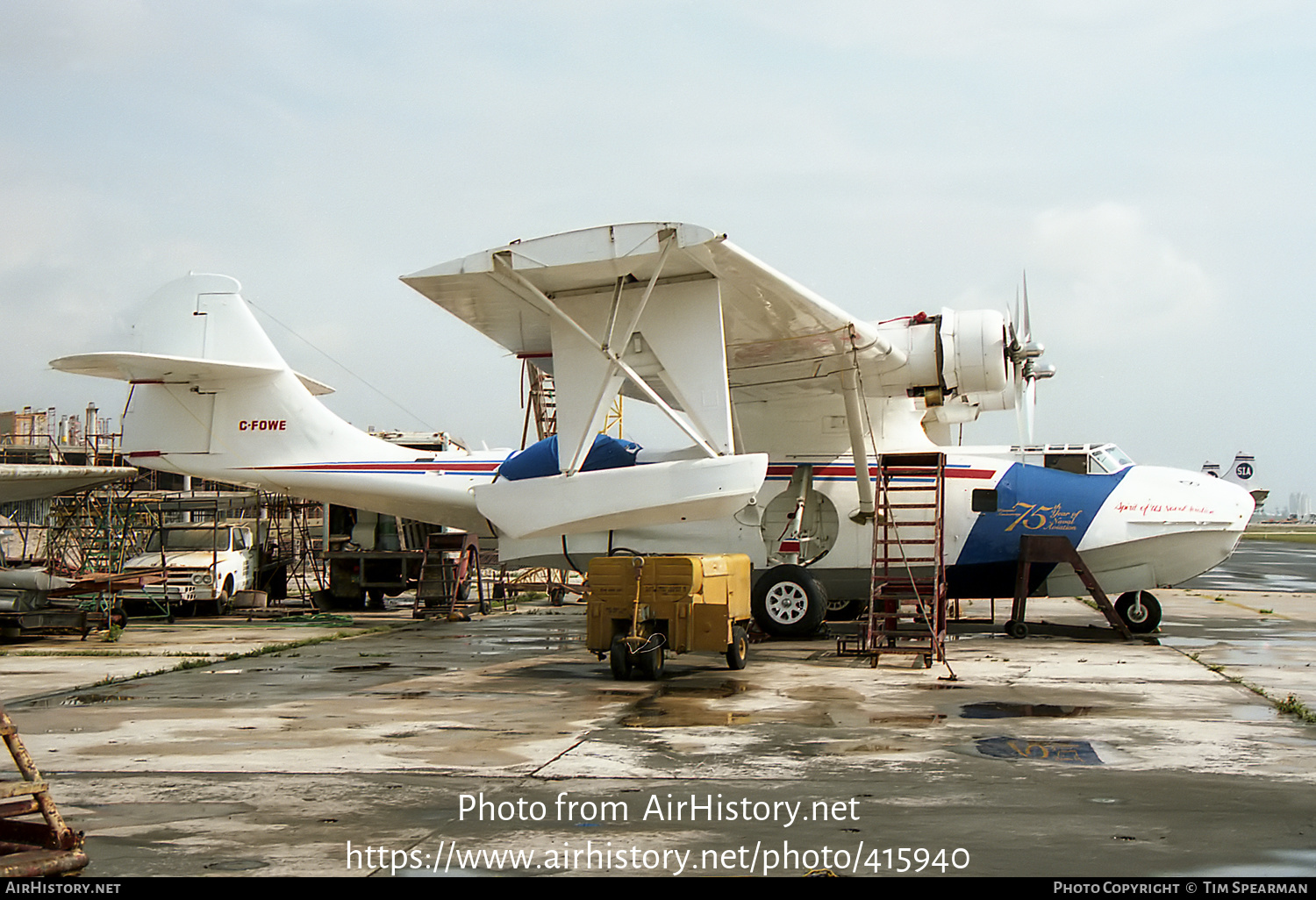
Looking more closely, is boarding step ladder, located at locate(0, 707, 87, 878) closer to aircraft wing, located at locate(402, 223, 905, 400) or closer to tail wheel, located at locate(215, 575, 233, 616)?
aircraft wing, located at locate(402, 223, 905, 400)

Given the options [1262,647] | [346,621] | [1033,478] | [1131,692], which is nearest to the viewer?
[1131,692]

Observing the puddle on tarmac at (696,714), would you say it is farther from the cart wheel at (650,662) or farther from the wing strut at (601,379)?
the wing strut at (601,379)

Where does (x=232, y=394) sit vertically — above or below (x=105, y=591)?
above

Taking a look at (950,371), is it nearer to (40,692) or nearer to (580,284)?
(580,284)

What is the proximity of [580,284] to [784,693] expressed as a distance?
5629mm

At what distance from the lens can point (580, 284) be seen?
539 inches

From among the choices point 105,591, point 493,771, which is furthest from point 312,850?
point 105,591

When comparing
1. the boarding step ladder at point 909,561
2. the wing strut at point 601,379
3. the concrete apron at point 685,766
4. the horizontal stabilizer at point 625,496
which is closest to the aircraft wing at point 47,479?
the concrete apron at point 685,766

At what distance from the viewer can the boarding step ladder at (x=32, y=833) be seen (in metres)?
4.76

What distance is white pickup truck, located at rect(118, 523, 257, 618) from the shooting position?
21875 mm

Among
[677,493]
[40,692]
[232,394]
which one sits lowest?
[40,692]

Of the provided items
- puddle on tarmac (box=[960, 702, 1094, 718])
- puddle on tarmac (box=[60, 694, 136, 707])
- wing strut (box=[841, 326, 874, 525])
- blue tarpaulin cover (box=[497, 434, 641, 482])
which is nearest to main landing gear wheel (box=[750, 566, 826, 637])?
wing strut (box=[841, 326, 874, 525])

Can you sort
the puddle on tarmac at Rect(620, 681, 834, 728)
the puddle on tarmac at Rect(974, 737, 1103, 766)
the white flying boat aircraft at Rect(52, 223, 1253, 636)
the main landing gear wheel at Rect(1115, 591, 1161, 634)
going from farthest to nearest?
the main landing gear wheel at Rect(1115, 591, 1161, 634) < the white flying boat aircraft at Rect(52, 223, 1253, 636) < the puddle on tarmac at Rect(620, 681, 834, 728) < the puddle on tarmac at Rect(974, 737, 1103, 766)

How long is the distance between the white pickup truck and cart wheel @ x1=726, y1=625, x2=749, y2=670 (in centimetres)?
1291
